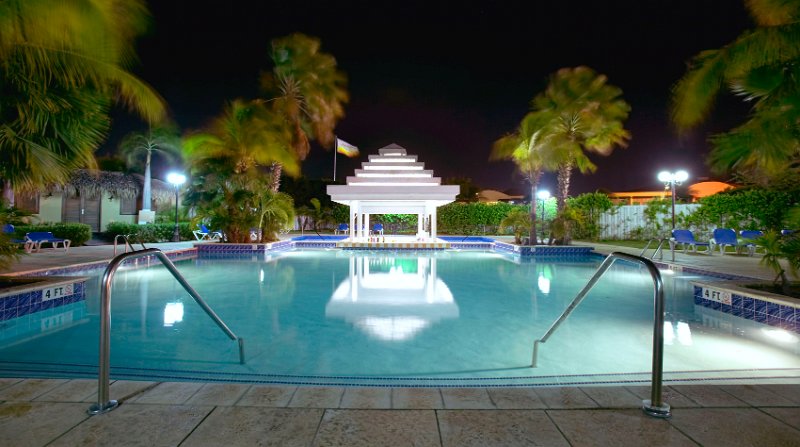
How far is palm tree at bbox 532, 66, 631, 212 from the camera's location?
643 inches

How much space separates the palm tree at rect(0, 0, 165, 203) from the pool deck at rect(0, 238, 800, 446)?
14.5 ft

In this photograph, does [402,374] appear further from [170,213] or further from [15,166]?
[170,213]

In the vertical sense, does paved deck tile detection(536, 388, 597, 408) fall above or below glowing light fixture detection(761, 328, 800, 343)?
above

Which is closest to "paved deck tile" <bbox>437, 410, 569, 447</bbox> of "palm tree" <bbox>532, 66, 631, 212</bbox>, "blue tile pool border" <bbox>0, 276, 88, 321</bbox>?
"blue tile pool border" <bbox>0, 276, 88, 321</bbox>

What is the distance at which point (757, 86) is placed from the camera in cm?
602

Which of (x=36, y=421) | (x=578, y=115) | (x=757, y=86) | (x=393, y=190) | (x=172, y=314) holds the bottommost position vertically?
(x=172, y=314)

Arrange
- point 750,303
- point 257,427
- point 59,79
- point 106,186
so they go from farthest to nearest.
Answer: point 106,186 → point 750,303 → point 59,79 → point 257,427

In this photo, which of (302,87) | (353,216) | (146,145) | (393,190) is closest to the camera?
(393,190)

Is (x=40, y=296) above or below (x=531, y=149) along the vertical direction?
below

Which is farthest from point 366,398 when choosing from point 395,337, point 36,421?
point 395,337

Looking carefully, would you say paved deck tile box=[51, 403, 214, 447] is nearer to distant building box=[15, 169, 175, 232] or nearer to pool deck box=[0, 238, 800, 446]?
pool deck box=[0, 238, 800, 446]

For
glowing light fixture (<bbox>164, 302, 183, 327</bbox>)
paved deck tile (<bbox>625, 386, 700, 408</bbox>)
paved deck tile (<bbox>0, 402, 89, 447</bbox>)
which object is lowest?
glowing light fixture (<bbox>164, 302, 183, 327</bbox>)

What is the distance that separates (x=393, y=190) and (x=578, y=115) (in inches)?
336

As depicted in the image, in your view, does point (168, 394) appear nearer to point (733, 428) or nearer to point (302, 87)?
point (733, 428)
